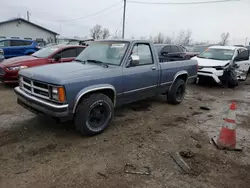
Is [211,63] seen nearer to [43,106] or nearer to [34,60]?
[34,60]

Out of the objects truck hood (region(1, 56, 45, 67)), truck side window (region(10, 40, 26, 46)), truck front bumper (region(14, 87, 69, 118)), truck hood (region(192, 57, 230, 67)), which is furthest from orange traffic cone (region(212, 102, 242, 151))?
truck side window (region(10, 40, 26, 46))

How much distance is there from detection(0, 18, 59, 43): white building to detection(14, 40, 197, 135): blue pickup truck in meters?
24.8

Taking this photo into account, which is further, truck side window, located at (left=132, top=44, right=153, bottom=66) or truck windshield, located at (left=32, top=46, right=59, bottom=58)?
truck windshield, located at (left=32, top=46, right=59, bottom=58)

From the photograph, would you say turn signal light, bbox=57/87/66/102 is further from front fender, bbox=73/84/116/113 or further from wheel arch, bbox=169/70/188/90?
wheel arch, bbox=169/70/188/90

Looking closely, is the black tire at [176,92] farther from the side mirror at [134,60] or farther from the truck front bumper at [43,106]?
the truck front bumper at [43,106]

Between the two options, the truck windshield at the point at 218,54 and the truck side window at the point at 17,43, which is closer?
the truck windshield at the point at 218,54

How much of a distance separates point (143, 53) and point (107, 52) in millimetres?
916

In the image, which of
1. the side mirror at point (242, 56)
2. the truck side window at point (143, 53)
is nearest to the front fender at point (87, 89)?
the truck side window at point (143, 53)

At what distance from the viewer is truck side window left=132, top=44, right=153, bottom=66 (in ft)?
14.8

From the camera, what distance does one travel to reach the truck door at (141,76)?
13.7 feet

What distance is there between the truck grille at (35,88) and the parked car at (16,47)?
9.47 metres

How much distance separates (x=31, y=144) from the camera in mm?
3385

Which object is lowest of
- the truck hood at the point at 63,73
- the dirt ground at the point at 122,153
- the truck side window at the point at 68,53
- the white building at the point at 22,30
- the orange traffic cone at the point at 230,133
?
the dirt ground at the point at 122,153

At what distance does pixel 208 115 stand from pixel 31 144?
4.35 metres
